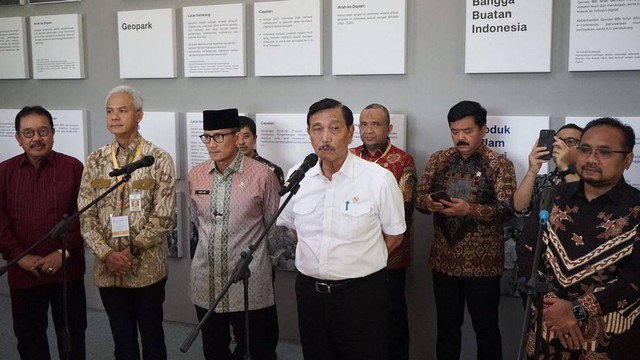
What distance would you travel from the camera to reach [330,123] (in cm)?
257

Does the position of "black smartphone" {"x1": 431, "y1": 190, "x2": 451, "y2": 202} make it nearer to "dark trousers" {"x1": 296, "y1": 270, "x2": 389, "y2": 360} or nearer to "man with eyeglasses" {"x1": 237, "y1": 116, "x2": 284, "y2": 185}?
"dark trousers" {"x1": 296, "y1": 270, "x2": 389, "y2": 360}

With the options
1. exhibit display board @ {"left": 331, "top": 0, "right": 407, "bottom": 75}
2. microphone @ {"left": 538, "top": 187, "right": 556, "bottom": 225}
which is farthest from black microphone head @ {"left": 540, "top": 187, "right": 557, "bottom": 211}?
exhibit display board @ {"left": 331, "top": 0, "right": 407, "bottom": 75}

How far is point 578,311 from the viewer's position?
92.7 inches

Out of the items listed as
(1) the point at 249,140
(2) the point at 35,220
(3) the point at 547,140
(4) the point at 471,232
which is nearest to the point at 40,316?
(2) the point at 35,220

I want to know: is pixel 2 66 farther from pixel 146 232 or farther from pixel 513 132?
pixel 513 132

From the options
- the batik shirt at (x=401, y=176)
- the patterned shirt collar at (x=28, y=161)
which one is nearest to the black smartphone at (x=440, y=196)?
the batik shirt at (x=401, y=176)

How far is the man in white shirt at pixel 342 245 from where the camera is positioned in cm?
256

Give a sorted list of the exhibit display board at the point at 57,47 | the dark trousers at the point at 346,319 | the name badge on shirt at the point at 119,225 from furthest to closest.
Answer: the exhibit display board at the point at 57,47, the name badge on shirt at the point at 119,225, the dark trousers at the point at 346,319

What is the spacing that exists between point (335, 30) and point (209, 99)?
1208 millimetres

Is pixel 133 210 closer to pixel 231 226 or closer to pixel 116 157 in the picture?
pixel 116 157

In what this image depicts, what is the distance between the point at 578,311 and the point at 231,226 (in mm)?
1707

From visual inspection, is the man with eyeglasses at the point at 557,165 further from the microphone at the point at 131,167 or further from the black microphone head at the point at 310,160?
the microphone at the point at 131,167

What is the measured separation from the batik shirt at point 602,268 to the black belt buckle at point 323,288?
100 centimetres

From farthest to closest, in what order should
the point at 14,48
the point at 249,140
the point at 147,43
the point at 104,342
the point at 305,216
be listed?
the point at 14,48, the point at 147,43, the point at 104,342, the point at 249,140, the point at 305,216
